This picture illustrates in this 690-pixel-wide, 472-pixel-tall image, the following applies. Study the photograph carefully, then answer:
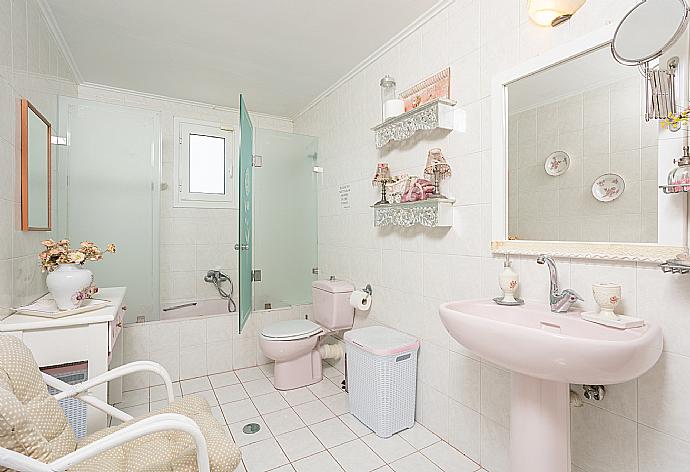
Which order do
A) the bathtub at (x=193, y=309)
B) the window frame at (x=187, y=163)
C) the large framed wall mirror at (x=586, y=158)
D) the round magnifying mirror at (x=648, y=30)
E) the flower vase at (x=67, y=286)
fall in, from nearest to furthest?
the round magnifying mirror at (x=648, y=30) → the large framed wall mirror at (x=586, y=158) → the flower vase at (x=67, y=286) → the bathtub at (x=193, y=309) → the window frame at (x=187, y=163)

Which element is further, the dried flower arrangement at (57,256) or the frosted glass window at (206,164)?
the frosted glass window at (206,164)

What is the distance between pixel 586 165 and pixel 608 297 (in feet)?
1.74

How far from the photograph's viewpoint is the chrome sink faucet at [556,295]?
1.37 m

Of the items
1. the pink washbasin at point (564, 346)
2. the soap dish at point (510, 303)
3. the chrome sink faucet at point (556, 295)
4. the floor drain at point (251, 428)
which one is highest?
the chrome sink faucet at point (556, 295)

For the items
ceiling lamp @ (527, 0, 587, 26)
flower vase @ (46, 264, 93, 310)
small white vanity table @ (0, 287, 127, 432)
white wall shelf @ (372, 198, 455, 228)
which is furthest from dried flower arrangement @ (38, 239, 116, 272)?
ceiling lamp @ (527, 0, 587, 26)

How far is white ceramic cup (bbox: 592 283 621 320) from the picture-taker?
1.24 meters

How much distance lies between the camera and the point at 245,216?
2.60 m

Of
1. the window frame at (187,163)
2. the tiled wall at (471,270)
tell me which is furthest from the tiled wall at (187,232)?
the tiled wall at (471,270)

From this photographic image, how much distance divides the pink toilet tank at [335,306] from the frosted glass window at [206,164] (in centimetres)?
169

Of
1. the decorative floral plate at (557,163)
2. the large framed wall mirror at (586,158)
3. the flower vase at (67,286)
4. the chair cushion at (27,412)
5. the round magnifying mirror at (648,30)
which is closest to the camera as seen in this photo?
the chair cushion at (27,412)

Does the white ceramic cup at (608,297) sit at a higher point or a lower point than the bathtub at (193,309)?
higher

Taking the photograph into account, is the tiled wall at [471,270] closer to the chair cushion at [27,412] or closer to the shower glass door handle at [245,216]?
the shower glass door handle at [245,216]

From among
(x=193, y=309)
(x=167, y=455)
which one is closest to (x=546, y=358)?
(x=167, y=455)

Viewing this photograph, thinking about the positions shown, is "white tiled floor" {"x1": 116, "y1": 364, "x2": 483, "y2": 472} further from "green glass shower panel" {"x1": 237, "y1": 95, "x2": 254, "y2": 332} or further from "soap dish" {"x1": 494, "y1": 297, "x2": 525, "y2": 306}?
"soap dish" {"x1": 494, "y1": 297, "x2": 525, "y2": 306}
